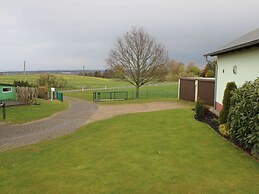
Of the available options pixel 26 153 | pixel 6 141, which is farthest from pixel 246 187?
pixel 6 141

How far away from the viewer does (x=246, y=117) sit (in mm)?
8391

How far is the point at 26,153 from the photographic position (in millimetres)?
9961

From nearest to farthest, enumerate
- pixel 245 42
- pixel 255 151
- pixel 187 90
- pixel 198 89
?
pixel 255 151 → pixel 245 42 → pixel 198 89 → pixel 187 90

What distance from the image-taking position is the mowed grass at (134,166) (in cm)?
633

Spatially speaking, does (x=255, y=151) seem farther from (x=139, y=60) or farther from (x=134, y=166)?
(x=139, y=60)

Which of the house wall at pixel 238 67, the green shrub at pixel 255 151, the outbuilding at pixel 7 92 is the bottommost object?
the green shrub at pixel 255 151

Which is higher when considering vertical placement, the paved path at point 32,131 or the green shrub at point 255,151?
the green shrub at point 255,151

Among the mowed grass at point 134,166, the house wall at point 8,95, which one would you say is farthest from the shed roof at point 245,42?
the house wall at point 8,95

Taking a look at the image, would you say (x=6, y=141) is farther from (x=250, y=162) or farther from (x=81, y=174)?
(x=250, y=162)

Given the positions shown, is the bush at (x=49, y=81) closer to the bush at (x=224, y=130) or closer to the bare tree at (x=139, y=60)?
the bare tree at (x=139, y=60)

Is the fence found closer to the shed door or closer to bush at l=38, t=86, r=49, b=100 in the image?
bush at l=38, t=86, r=49, b=100

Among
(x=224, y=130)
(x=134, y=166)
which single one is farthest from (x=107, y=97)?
(x=134, y=166)

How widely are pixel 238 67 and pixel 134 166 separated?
27.2 ft

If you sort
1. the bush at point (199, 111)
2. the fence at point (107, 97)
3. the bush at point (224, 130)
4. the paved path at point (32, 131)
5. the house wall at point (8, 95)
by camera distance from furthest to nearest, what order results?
the fence at point (107, 97) < the house wall at point (8, 95) < the bush at point (199, 111) < the paved path at point (32, 131) < the bush at point (224, 130)
